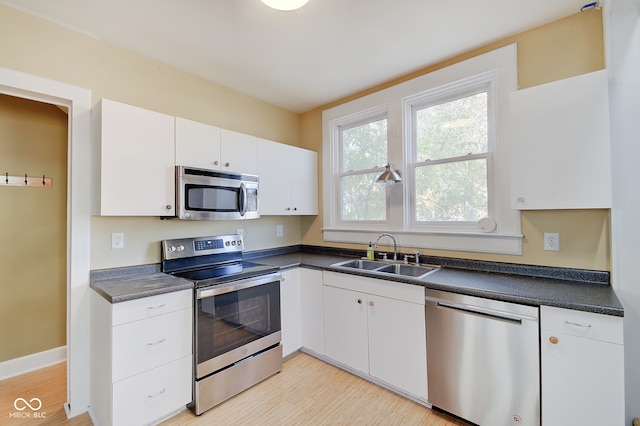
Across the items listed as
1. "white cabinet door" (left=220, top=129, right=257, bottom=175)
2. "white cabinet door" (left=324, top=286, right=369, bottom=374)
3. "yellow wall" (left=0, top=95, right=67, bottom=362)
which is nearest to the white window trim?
"white cabinet door" (left=324, top=286, right=369, bottom=374)

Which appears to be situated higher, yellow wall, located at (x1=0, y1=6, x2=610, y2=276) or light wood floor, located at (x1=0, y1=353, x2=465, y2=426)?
yellow wall, located at (x1=0, y1=6, x2=610, y2=276)

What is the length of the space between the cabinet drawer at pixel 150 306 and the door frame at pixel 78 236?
1.87ft

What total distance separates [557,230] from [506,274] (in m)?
0.44

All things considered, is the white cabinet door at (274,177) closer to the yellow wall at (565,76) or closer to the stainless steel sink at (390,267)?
the stainless steel sink at (390,267)

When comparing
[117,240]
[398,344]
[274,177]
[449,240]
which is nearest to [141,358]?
[117,240]

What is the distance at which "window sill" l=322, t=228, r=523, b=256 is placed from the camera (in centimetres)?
211

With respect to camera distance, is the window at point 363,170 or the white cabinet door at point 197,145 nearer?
the white cabinet door at point 197,145

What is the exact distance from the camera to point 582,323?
1404 mm

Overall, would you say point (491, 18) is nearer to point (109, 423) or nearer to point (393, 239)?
point (393, 239)

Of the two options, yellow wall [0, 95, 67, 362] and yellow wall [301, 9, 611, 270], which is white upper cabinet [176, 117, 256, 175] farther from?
yellow wall [301, 9, 611, 270]

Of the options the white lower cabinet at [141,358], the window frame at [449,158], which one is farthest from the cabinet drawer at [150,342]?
the window frame at [449,158]

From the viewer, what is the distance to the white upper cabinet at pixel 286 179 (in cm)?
283

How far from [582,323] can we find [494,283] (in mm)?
480

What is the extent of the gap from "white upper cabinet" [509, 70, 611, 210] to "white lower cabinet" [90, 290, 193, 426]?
2.34m
